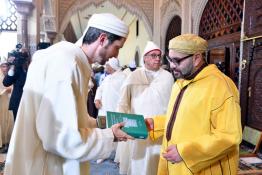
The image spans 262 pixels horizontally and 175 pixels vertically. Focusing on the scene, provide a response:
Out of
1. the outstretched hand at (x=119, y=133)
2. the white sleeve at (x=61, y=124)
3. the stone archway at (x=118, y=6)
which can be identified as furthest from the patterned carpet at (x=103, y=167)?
the stone archway at (x=118, y=6)

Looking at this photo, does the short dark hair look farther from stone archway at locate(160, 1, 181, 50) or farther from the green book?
stone archway at locate(160, 1, 181, 50)

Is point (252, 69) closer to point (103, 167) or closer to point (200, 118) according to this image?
point (103, 167)

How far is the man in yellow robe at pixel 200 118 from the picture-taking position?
163 centimetres

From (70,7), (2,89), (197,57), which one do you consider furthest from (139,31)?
(197,57)

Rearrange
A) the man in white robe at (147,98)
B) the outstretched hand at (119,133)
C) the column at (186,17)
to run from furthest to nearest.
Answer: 1. the column at (186,17)
2. the man in white robe at (147,98)
3. the outstretched hand at (119,133)

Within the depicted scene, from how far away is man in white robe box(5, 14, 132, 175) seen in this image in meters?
1.31

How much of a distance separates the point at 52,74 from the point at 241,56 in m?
4.27

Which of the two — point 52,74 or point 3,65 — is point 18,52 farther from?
point 52,74

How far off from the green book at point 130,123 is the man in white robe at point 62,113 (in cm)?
6

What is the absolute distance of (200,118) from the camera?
173 centimetres

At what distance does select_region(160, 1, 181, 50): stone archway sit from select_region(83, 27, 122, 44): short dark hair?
291 inches

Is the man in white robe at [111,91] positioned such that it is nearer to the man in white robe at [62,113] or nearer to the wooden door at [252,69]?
the wooden door at [252,69]

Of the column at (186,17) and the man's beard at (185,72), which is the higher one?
the column at (186,17)

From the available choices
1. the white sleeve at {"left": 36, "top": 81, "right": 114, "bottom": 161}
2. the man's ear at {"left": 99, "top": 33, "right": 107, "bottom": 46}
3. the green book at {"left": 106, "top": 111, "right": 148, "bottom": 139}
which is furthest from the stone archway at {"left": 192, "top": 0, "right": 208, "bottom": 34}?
the white sleeve at {"left": 36, "top": 81, "right": 114, "bottom": 161}
